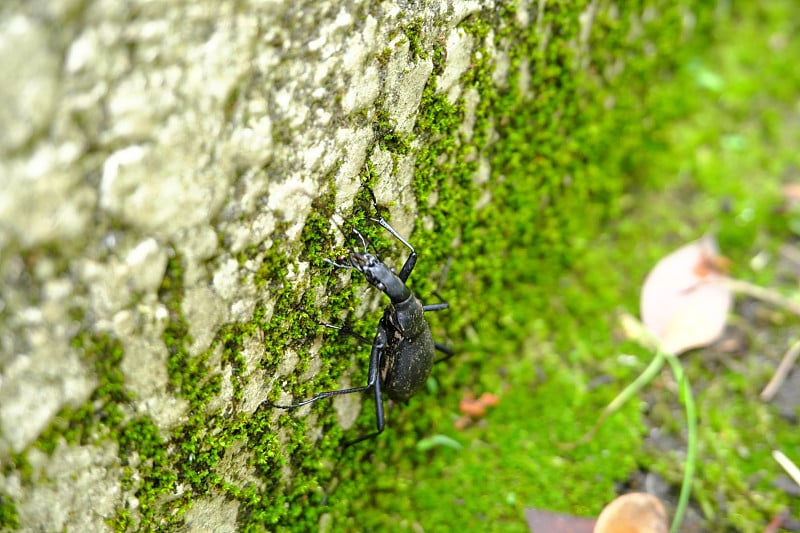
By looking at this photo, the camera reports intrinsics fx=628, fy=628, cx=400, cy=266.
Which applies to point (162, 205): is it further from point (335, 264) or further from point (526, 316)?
point (526, 316)

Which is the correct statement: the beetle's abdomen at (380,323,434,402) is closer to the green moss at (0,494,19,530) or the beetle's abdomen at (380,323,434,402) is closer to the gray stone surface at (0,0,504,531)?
the gray stone surface at (0,0,504,531)

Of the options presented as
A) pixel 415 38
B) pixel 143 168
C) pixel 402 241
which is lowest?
pixel 402 241

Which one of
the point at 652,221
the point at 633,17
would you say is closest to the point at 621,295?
the point at 652,221

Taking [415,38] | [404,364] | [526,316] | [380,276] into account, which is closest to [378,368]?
[404,364]

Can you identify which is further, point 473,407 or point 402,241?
point 473,407

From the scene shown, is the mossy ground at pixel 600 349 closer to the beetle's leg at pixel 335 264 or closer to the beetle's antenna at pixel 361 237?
the beetle's antenna at pixel 361 237

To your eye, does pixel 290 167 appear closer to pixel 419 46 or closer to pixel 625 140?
pixel 419 46
